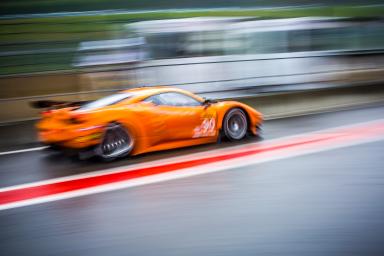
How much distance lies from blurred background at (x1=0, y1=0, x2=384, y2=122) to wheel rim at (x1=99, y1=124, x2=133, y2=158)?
354cm

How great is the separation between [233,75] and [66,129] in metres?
7.47

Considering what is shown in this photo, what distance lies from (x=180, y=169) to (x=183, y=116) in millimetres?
1338

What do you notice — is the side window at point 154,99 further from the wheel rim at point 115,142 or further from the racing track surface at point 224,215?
the racing track surface at point 224,215

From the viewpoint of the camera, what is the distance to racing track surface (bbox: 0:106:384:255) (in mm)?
3934

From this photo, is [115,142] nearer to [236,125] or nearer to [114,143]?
[114,143]

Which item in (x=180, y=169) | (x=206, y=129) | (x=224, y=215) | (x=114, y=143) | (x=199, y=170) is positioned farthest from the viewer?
(x=206, y=129)

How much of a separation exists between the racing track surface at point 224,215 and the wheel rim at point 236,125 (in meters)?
1.78

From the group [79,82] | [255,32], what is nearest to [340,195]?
[79,82]

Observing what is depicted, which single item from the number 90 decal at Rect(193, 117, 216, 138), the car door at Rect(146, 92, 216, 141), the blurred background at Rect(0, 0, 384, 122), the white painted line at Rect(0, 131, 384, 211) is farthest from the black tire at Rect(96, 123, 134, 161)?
the blurred background at Rect(0, 0, 384, 122)

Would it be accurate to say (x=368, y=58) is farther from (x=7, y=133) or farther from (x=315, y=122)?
(x=7, y=133)

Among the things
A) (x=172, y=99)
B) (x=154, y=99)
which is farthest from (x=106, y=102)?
(x=172, y=99)

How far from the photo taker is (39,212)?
4969mm

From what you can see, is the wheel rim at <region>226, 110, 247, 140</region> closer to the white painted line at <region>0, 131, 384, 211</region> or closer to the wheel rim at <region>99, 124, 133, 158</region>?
the white painted line at <region>0, 131, 384, 211</region>

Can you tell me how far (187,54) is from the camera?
13.4 metres
